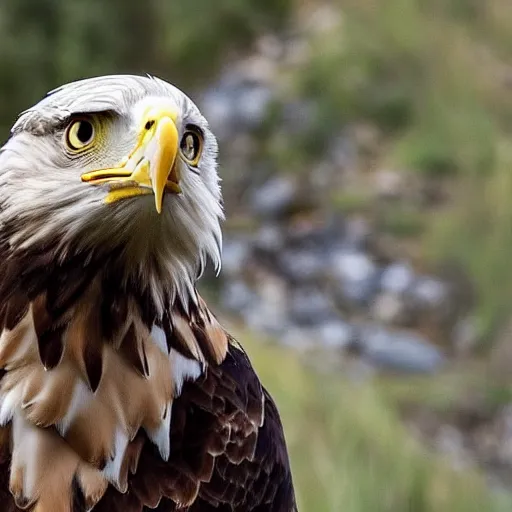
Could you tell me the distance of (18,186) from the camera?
167 centimetres

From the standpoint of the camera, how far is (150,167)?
1.50 meters

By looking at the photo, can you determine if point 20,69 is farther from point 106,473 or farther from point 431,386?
point 106,473

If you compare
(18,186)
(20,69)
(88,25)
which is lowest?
(18,186)

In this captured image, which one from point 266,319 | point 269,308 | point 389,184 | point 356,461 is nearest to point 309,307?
point 269,308

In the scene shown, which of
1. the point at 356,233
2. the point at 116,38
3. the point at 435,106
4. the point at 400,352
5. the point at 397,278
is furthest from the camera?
the point at 116,38

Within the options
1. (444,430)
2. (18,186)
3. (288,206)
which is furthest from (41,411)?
(288,206)

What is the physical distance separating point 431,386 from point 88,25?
6.19 metres

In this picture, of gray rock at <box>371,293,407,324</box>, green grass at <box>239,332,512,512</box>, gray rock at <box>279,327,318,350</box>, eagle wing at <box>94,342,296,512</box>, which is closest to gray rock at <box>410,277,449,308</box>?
gray rock at <box>371,293,407,324</box>

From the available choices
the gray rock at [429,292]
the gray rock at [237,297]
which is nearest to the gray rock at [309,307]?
the gray rock at [237,297]

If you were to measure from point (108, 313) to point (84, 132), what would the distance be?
1.03ft

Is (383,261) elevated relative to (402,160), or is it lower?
lower

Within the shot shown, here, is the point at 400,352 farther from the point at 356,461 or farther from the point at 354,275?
the point at 356,461

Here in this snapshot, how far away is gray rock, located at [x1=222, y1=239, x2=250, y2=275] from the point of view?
32.0ft

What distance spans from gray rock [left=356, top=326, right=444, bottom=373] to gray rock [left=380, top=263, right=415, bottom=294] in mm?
731
